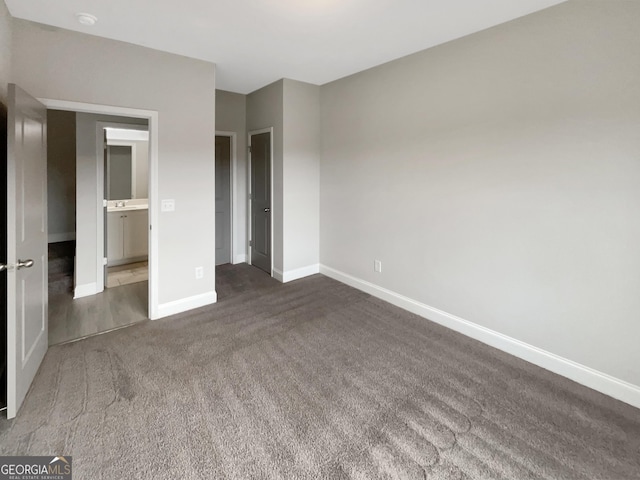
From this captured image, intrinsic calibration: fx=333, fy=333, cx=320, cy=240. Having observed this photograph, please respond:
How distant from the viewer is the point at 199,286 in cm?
373

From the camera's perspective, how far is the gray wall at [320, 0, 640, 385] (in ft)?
7.19

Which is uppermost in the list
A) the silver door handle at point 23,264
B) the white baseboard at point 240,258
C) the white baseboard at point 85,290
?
the silver door handle at point 23,264

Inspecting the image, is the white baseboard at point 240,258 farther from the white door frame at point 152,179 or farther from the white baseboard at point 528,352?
the white baseboard at point 528,352

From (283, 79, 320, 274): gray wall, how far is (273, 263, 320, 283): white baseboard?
0.6 inches

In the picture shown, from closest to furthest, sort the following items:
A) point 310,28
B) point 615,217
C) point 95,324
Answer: point 615,217 < point 310,28 < point 95,324

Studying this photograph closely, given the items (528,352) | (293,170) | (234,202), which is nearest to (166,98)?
(293,170)

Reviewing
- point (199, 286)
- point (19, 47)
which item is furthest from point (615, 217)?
point (19, 47)

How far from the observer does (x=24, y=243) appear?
211 centimetres

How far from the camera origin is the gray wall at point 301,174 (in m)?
4.38

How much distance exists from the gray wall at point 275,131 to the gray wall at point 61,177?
3.96 m

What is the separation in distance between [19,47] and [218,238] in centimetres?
319

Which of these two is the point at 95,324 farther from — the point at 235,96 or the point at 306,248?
the point at 235,96

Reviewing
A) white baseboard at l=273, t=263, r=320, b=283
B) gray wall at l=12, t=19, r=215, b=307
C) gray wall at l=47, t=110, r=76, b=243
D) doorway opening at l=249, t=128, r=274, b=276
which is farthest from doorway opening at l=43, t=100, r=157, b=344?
white baseboard at l=273, t=263, r=320, b=283

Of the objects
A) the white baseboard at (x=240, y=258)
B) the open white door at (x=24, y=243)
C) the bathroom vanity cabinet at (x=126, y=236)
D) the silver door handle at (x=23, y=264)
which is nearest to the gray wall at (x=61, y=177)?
the bathroom vanity cabinet at (x=126, y=236)
